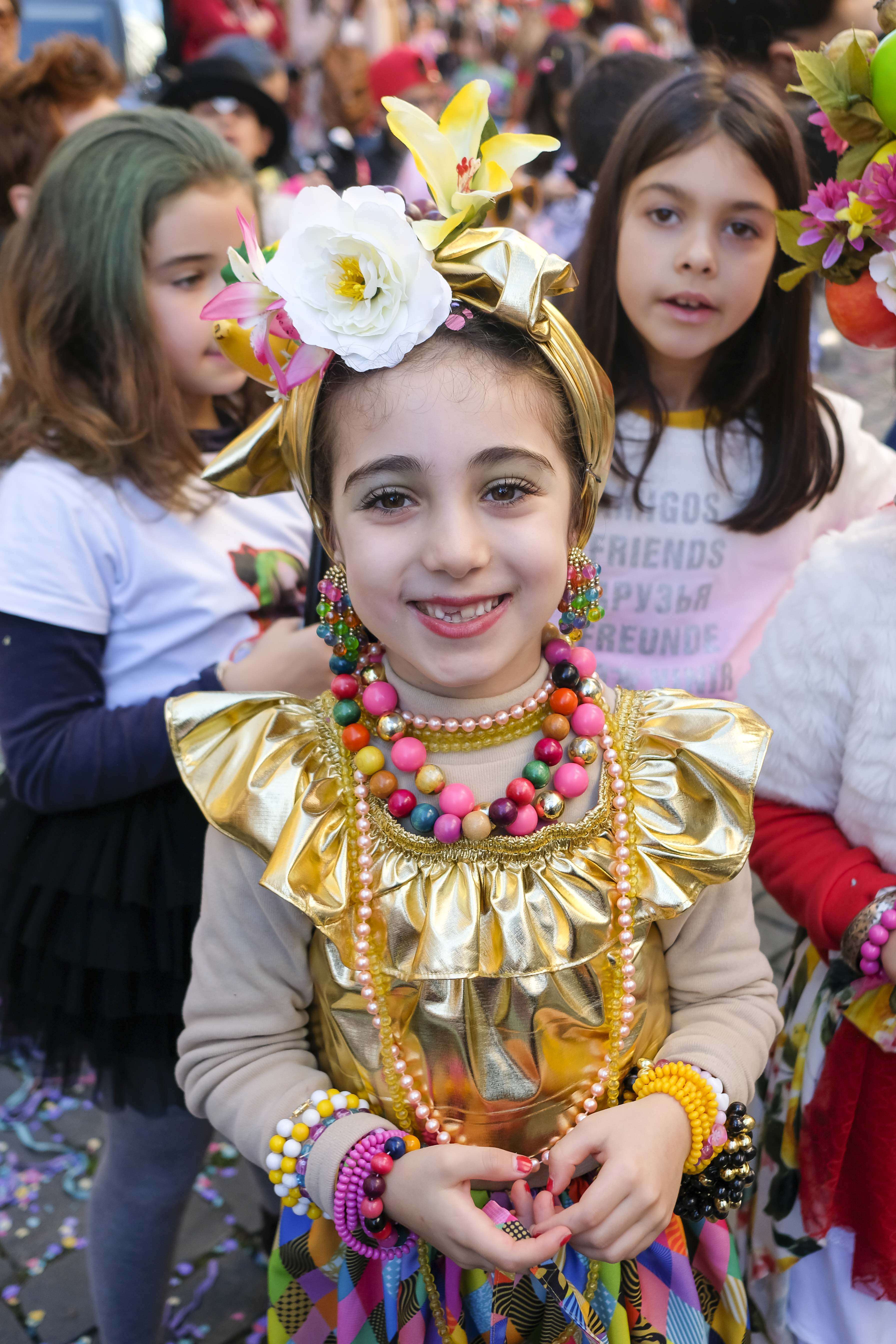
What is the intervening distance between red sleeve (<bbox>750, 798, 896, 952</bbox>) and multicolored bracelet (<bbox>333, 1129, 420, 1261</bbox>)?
632 millimetres

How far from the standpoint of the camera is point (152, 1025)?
1.74 metres

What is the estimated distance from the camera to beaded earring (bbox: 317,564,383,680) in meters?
1.24

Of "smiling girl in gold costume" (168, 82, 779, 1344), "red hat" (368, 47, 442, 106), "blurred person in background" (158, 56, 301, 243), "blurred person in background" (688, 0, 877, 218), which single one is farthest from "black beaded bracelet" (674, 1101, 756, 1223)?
"red hat" (368, 47, 442, 106)

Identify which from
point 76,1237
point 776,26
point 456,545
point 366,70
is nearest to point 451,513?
point 456,545

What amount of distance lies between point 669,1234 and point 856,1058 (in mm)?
355

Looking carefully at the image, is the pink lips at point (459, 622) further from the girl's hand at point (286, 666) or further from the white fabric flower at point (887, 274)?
the white fabric flower at point (887, 274)

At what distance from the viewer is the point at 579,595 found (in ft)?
4.09

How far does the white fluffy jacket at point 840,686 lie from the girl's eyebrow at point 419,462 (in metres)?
0.57

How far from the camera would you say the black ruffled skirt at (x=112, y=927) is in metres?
1.65

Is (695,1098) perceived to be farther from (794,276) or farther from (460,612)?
(794,276)

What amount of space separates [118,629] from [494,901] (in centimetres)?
88

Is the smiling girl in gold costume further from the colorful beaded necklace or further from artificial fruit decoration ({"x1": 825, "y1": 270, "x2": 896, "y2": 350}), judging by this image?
artificial fruit decoration ({"x1": 825, "y1": 270, "x2": 896, "y2": 350})

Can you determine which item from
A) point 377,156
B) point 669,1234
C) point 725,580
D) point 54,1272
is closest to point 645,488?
point 725,580

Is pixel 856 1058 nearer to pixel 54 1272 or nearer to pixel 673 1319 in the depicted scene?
pixel 673 1319
